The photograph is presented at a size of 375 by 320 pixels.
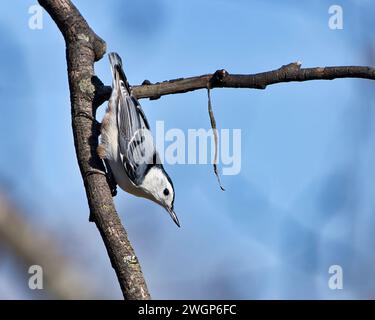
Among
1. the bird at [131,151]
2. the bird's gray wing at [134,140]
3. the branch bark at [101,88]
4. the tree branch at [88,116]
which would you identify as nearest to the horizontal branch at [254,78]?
the branch bark at [101,88]

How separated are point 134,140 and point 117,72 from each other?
366 millimetres

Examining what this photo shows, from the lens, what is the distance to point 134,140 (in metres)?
3.68

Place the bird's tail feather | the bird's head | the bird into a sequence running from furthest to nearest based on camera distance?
the bird's head, the bird, the bird's tail feather

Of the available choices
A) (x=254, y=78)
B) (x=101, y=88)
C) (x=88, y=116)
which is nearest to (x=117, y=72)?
(x=101, y=88)

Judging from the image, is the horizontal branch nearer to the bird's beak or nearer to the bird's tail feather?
the bird's tail feather

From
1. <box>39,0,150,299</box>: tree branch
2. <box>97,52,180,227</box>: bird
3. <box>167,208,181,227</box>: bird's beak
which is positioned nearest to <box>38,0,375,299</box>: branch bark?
<box>39,0,150,299</box>: tree branch

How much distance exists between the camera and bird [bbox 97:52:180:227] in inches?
137

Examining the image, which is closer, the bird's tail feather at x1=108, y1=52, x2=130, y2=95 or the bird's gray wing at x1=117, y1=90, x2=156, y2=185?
the bird's tail feather at x1=108, y1=52, x2=130, y2=95

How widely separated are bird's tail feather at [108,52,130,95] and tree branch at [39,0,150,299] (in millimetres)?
292

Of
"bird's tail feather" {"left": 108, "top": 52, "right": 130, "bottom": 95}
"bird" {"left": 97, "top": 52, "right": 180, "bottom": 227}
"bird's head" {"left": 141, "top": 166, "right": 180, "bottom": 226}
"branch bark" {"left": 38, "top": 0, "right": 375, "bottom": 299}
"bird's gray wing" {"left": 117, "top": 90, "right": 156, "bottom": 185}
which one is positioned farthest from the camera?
"bird's head" {"left": 141, "top": 166, "right": 180, "bottom": 226}

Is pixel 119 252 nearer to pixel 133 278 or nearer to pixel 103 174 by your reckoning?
pixel 133 278

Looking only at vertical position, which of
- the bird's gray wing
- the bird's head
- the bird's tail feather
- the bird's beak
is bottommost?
the bird's beak

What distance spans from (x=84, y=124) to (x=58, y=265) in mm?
574
